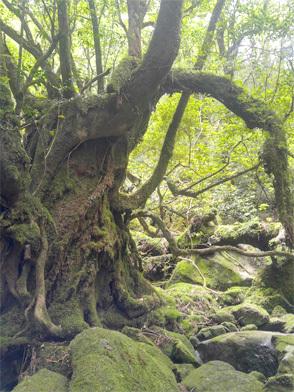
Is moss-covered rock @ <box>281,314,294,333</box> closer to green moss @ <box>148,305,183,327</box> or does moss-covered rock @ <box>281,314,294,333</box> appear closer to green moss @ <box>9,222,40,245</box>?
green moss @ <box>148,305,183,327</box>

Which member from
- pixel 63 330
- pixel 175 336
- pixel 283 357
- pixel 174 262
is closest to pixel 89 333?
pixel 63 330

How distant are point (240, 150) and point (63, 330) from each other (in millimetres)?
5203

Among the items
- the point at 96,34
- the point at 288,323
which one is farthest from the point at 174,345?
the point at 96,34

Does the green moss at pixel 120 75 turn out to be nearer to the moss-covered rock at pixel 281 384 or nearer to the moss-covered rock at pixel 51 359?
the moss-covered rock at pixel 51 359

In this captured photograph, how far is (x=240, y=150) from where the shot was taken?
25.8ft

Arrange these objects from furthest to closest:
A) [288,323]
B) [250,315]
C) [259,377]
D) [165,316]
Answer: [250,315]
[288,323]
[165,316]
[259,377]

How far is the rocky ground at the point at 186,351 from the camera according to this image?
3.93 m

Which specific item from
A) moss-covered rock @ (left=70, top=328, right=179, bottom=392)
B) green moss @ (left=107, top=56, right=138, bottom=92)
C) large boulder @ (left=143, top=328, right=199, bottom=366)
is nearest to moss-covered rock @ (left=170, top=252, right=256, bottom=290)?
large boulder @ (left=143, top=328, right=199, bottom=366)

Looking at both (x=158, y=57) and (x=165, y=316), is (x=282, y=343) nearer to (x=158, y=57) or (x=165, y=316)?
(x=165, y=316)

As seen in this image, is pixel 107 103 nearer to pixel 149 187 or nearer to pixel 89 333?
pixel 149 187

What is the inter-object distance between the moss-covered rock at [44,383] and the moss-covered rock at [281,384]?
234cm

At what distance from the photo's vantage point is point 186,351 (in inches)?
220

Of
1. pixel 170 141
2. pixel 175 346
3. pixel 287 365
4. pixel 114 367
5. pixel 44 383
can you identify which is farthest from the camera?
pixel 170 141

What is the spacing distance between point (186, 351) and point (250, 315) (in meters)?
2.10
